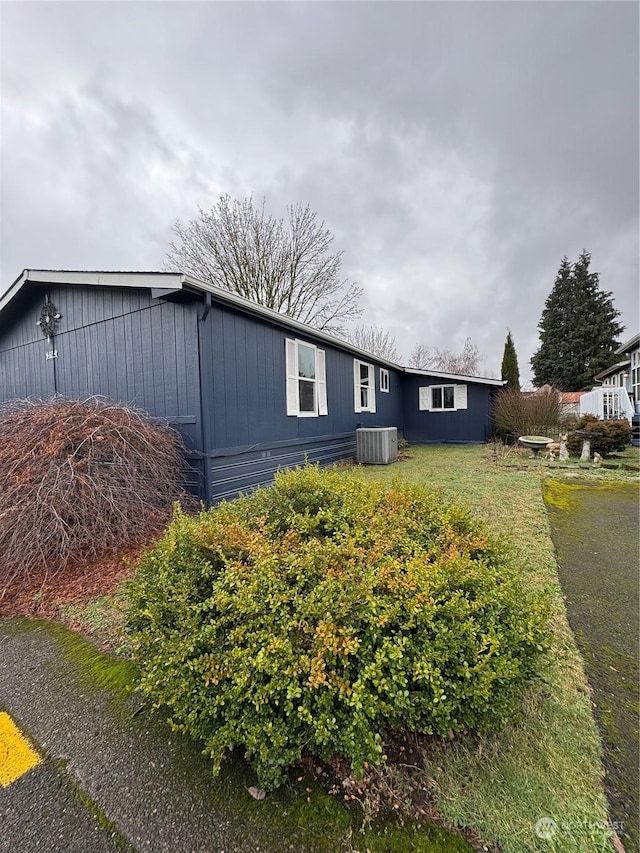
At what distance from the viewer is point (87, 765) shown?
1.47 meters

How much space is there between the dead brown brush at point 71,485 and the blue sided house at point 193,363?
1042mm

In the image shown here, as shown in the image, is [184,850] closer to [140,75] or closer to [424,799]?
[424,799]

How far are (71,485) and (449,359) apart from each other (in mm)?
31007

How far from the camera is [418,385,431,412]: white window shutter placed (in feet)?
45.0

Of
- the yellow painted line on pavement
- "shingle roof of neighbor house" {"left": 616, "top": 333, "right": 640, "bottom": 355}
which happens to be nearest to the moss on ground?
the yellow painted line on pavement

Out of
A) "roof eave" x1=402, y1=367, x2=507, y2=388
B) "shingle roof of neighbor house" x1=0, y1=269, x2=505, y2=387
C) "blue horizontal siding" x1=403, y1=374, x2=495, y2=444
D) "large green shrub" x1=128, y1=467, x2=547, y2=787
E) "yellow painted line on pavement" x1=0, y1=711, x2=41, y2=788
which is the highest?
"shingle roof of neighbor house" x1=0, y1=269, x2=505, y2=387

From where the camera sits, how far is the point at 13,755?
60.7 inches

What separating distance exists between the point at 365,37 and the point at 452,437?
10860mm

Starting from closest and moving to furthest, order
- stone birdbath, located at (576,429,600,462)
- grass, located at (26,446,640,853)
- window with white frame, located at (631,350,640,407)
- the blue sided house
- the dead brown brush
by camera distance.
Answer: grass, located at (26,446,640,853), the dead brown brush, the blue sided house, stone birdbath, located at (576,429,600,462), window with white frame, located at (631,350,640,407)

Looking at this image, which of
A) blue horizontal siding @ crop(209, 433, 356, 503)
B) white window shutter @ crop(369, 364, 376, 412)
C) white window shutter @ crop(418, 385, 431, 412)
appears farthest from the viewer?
white window shutter @ crop(418, 385, 431, 412)

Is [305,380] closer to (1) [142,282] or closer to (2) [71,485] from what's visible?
(1) [142,282]

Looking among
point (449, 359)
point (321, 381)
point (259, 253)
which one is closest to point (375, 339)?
point (449, 359)

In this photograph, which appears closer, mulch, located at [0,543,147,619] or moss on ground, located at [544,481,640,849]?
moss on ground, located at [544,481,640,849]

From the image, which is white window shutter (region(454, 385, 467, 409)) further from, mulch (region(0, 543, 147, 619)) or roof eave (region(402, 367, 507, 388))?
mulch (region(0, 543, 147, 619))
